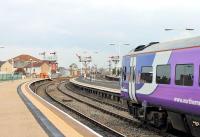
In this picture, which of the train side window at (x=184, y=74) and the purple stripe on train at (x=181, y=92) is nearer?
the purple stripe on train at (x=181, y=92)

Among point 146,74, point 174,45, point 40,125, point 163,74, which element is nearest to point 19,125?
point 40,125

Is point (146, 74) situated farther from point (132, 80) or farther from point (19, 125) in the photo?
point (19, 125)

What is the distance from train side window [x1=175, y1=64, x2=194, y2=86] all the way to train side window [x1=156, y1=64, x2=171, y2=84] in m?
0.71

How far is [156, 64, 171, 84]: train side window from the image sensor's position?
16.7m

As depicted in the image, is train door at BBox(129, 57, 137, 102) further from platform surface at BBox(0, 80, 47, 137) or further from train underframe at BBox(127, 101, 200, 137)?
platform surface at BBox(0, 80, 47, 137)

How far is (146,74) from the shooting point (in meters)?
18.9

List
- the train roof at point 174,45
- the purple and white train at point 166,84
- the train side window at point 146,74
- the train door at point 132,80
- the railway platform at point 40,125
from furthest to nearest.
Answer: the train door at point 132,80 < the train side window at point 146,74 < the railway platform at point 40,125 < the train roof at point 174,45 < the purple and white train at point 166,84

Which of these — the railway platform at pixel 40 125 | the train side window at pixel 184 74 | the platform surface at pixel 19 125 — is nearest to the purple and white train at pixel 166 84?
the train side window at pixel 184 74

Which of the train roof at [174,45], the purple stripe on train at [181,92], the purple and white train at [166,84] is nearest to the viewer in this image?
the purple stripe on train at [181,92]

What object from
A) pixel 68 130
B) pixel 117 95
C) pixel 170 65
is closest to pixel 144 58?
pixel 170 65

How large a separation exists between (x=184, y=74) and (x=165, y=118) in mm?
2998

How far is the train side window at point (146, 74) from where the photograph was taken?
18.5 metres

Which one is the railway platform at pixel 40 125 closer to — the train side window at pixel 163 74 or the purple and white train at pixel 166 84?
the purple and white train at pixel 166 84

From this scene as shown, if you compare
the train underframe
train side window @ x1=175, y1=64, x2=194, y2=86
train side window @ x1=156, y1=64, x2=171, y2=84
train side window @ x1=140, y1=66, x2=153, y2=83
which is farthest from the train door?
train side window @ x1=175, y1=64, x2=194, y2=86
